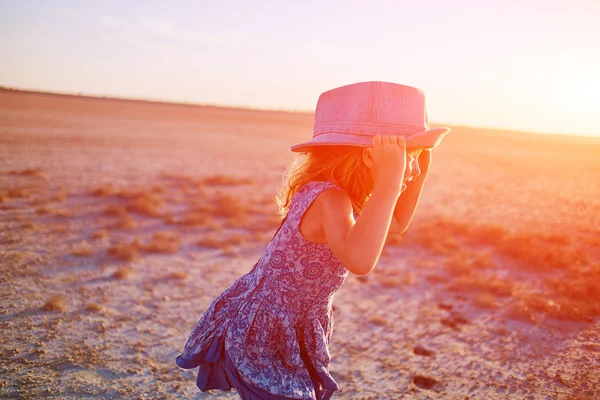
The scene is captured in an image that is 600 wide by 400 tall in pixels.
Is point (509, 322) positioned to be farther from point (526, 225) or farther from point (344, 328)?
point (526, 225)

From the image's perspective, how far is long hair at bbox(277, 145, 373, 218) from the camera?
159 cm

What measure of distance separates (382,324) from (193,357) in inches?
129

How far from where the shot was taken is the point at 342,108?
5.06ft

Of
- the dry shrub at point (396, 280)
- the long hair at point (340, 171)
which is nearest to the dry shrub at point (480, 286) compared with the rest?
the dry shrub at point (396, 280)

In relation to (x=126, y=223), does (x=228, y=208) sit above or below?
above

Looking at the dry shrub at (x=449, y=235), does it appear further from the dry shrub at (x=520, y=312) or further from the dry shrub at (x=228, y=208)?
the dry shrub at (x=228, y=208)

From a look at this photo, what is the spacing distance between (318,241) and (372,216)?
305 mm

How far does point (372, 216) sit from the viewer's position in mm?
1314

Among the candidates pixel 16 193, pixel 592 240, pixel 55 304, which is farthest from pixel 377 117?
pixel 16 193

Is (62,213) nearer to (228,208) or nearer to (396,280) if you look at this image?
(228,208)

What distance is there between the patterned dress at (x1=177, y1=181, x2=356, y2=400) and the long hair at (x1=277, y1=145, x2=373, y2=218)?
7 centimetres

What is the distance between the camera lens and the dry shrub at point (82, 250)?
6.22 metres

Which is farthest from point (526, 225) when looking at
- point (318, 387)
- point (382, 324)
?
point (318, 387)

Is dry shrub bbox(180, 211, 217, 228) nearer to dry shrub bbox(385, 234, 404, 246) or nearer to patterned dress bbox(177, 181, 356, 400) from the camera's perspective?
dry shrub bbox(385, 234, 404, 246)
